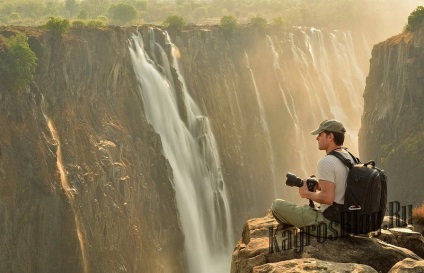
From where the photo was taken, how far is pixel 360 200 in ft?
29.4

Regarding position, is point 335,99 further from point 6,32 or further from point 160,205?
point 6,32

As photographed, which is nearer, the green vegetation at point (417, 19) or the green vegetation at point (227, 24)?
the green vegetation at point (417, 19)

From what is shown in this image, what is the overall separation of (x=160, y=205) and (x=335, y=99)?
39.8 m

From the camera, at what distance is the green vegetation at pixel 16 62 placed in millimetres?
33406

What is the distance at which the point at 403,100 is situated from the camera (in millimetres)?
42812

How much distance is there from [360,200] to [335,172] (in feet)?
2.02

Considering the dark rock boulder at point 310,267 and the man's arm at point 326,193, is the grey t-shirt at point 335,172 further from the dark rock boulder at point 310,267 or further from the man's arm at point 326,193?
the dark rock boulder at point 310,267

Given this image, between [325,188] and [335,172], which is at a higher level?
[335,172]

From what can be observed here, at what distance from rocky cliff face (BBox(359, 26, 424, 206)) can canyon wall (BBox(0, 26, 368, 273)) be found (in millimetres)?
12722

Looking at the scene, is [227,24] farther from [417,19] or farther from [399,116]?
[399,116]

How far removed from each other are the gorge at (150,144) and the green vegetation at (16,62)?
29.7 inches

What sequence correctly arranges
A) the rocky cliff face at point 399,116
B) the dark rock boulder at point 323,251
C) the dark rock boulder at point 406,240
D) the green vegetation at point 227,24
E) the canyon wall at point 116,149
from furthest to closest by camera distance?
the green vegetation at point 227,24 < the rocky cliff face at point 399,116 < the canyon wall at point 116,149 < the dark rock boulder at point 406,240 < the dark rock boulder at point 323,251

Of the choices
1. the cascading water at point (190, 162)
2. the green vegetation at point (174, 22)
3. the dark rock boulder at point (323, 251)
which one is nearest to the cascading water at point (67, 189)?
the cascading water at point (190, 162)

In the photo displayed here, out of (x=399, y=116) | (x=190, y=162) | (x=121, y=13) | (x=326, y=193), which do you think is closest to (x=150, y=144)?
(x=190, y=162)
